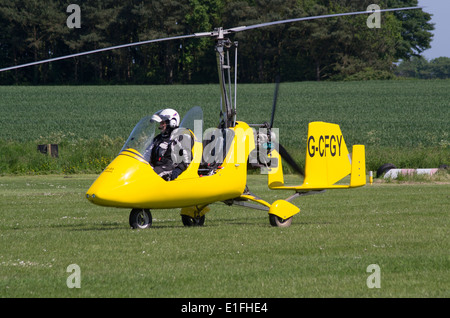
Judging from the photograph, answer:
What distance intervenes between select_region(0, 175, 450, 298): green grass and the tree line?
80.2 metres

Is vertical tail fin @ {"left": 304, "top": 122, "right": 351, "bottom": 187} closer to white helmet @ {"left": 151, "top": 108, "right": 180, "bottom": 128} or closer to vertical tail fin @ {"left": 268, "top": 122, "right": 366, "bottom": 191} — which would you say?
vertical tail fin @ {"left": 268, "top": 122, "right": 366, "bottom": 191}

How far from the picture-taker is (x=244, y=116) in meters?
54.9

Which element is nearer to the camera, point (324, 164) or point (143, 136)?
point (143, 136)

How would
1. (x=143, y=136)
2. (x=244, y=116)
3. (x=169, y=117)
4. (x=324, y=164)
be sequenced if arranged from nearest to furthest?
(x=143, y=136), (x=169, y=117), (x=324, y=164), (x=244, y=116)

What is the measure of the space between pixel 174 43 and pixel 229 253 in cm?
9615

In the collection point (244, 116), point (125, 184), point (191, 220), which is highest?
point (244, 116)

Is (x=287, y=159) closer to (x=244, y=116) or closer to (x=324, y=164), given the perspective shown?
(x=324, y=164)

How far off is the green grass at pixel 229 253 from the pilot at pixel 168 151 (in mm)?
1023

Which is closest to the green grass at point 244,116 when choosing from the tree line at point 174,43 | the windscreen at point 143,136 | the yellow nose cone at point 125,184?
the tree line at point 174,43

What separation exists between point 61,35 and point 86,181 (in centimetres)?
7041

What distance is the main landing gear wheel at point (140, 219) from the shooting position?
12.7 meters

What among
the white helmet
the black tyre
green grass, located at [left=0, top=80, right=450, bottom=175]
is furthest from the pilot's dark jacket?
green grass, located at [left=0, top=80, right=450, bottom=175]

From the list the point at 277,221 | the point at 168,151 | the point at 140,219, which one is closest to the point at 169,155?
the point at 168,151
